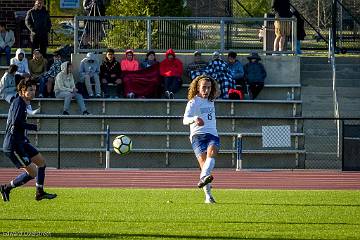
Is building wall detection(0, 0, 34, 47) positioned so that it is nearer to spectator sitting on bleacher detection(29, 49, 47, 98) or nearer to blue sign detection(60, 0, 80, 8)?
blue sign detection(60, 0, 80, 8)

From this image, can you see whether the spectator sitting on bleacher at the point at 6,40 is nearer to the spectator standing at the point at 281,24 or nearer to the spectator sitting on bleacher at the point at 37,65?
the spectator sitting on bleacher at the point at 37,65

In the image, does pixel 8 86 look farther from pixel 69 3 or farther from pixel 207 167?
pixel 207 167

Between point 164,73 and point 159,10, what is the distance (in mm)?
5308

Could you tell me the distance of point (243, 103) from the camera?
94.2 ft

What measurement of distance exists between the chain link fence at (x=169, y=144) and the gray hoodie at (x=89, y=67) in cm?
126

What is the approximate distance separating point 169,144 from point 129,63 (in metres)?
2.46

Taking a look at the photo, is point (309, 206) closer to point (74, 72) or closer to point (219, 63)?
point (219, 63)

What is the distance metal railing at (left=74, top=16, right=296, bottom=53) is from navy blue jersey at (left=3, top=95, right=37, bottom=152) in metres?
14.2

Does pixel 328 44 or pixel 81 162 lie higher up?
pixel 328 44

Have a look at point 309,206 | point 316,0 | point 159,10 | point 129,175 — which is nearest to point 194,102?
point 309,206

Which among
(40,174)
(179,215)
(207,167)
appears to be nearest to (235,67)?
(207,167)

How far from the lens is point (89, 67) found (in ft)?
94.0

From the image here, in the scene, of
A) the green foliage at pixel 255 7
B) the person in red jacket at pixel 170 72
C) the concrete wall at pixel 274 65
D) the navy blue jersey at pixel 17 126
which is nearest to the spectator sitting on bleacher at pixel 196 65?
the person in red jacket at pixel 170 72

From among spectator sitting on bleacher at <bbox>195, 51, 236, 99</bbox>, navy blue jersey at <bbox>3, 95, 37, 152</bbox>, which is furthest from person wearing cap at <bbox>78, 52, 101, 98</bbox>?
navy blue jersey at <bbox>3, 95, 37, 152</bbox>
